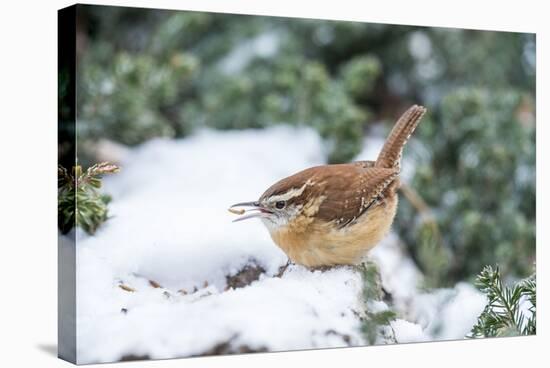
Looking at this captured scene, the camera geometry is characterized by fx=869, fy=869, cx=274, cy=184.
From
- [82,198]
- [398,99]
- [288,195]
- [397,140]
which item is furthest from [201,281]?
[398,99]

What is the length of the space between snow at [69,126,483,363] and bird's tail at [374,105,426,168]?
10 cm

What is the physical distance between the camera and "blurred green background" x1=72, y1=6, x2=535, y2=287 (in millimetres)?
4457

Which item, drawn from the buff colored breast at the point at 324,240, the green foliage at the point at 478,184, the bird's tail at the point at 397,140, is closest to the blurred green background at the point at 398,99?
the green foliage at the point at 478,184

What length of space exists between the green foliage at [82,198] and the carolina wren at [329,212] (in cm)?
60

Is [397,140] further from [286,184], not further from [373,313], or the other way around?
[373,313]

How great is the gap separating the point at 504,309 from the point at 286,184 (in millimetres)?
1135

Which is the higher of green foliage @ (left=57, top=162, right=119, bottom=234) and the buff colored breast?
green foliage @ (left=57, top=162, right=119, bottom=234)

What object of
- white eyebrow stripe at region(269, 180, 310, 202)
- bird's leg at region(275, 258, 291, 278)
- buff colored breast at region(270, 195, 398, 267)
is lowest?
bird's leg at region(275, 258, 291, 278)

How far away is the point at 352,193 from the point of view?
381 cm

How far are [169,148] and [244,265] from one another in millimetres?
855

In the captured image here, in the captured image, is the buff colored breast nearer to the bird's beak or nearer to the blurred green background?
the bird's beak

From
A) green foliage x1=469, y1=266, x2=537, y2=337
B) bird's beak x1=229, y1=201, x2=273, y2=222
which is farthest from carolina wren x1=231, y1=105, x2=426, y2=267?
green foliage x1=469, y1=266, x2=537, y2=337

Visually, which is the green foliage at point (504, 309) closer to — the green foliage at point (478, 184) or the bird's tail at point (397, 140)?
the green foliage at point (478, 184)

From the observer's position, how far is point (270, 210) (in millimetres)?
3740
